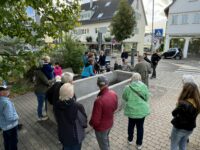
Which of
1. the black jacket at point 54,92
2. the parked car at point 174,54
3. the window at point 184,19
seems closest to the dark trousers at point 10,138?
the black jacket at point 54,92

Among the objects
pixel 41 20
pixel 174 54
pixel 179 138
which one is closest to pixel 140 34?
pixel 174 54

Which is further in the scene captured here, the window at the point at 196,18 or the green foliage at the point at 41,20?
the window at the point at 196,18

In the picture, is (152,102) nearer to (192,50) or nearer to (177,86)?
(177,86)

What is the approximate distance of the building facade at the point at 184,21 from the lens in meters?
23.3

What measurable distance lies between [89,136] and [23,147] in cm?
158

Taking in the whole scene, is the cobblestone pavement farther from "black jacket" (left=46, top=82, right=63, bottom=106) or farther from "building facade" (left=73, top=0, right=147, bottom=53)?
"building facade" (left=73, top=0, right=147, bottom=53)

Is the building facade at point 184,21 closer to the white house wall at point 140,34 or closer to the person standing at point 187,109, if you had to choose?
the white house wall at point 140,34

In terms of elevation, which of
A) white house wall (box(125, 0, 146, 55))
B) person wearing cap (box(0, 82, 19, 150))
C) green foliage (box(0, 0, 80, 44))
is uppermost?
white house wall (box(125, 0, 146, 55))

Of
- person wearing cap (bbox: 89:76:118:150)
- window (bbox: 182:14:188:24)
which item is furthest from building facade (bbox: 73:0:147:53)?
person wearing cap (bbox: 89:76:118:150)

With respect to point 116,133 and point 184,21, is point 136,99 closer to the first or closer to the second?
point 116,133

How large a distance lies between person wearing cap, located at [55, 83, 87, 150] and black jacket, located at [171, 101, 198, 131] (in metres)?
1.67

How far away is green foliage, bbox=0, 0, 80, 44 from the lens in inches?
111

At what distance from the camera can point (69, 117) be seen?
8.07ft

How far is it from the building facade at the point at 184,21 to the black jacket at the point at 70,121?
26.0 meters
